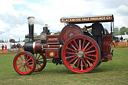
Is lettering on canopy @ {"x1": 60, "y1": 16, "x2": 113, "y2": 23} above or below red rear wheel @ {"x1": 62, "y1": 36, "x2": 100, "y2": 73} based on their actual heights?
above

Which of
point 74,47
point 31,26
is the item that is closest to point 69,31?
point 74,47

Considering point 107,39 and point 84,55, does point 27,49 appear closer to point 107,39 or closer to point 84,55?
point 84,55

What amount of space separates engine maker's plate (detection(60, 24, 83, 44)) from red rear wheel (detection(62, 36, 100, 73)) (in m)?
0.30

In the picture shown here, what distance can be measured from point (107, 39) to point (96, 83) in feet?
10.8

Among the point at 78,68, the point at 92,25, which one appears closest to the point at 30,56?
the point at 78,68

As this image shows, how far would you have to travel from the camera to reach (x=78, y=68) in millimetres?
8375

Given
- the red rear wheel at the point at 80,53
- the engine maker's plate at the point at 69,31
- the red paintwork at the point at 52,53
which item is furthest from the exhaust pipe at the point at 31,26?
the red rear wheel at the point at 80,53

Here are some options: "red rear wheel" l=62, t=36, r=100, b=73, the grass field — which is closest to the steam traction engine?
"red rear wheel" l=62, t=36, r=100, b=73

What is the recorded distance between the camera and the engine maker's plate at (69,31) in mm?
8242

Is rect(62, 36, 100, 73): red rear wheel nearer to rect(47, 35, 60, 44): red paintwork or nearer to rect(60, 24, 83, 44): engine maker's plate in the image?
rect(60, 24, 83, 44): engine maker's plate

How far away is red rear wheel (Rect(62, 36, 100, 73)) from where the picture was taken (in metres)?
7.81

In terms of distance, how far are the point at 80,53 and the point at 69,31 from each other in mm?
1045

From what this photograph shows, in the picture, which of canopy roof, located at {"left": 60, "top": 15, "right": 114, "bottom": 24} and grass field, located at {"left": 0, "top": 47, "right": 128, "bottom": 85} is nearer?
grass field, located at {"left": 0, "top": 47, "right": 128, "bottom": 85}

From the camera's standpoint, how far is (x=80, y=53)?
789 cm
